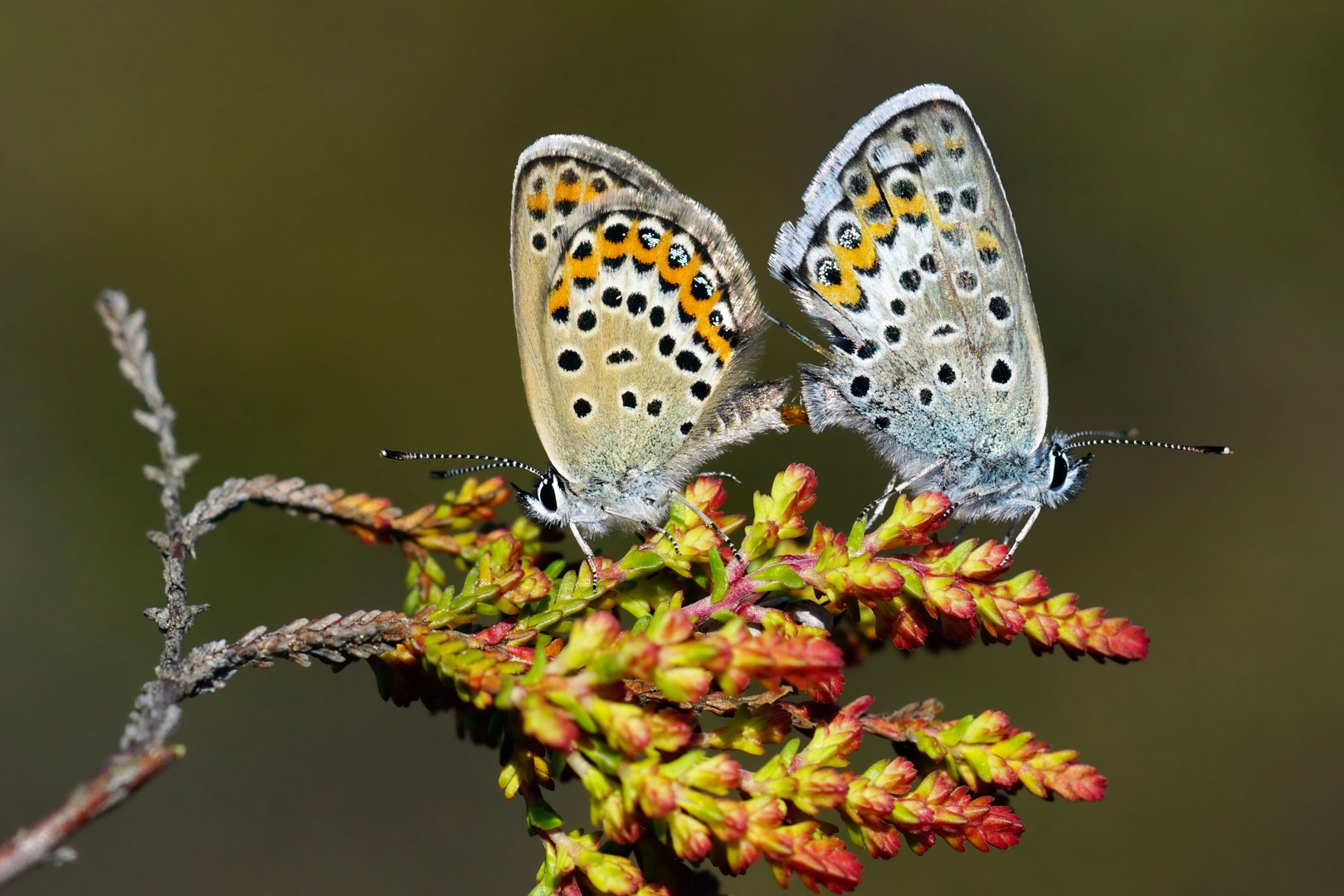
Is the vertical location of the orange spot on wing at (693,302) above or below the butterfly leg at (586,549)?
above

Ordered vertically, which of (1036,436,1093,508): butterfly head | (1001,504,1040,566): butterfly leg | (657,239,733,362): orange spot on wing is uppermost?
(657,239,733,362): orange spot on wing

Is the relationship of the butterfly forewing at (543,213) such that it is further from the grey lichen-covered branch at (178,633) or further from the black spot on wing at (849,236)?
the grey lichen-covered branch at (178,633)

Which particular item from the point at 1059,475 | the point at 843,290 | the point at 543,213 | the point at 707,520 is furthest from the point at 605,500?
the point at 1059,475

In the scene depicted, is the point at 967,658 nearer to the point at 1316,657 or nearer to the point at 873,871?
the point at 873,871

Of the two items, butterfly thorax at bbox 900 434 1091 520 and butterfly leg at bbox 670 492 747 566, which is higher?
butterfly leg at bbox 670 492 747 566

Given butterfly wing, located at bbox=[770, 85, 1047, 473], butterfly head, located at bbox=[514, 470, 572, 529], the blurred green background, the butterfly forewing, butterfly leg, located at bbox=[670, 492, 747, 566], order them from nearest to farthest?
butterfly leg, located at bbox=[670, 492, 747, 566] → butterfly head, located at bbox=[514, 470, 572, 529] → the butterfly forewing → butterfly wing, located at bbox=[770, 85, 1047, 473] → the blurred green background

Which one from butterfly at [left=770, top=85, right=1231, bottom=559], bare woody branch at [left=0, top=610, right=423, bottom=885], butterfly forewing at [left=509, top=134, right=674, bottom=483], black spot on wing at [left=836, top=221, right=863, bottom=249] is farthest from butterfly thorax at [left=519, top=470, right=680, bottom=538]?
black spot on wing at [left=836, top=221, right=863, bottom=249]

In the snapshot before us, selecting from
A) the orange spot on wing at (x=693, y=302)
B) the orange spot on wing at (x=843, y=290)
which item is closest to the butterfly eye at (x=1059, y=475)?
the orange spot on wing at (x=843, y=290)

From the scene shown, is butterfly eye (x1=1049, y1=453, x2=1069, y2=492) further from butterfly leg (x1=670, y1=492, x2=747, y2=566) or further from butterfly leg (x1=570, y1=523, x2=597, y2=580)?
butterfly leg (x1=570, y1=523, x2=597, y2=580)
